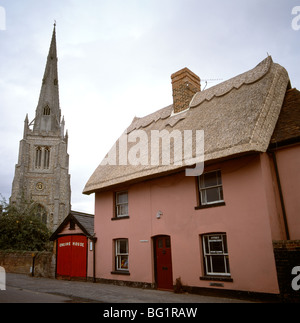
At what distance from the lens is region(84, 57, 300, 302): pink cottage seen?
31.8ft

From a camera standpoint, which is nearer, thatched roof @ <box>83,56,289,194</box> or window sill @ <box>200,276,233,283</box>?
window sill @ <box>200,276,233,283</box>

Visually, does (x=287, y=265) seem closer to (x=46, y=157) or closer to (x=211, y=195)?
(x=211, y=195)

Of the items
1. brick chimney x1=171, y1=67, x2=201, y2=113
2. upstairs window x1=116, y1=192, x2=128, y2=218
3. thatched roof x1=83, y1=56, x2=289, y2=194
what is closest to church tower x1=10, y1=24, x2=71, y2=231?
upstairs window x1=116, y1=192, x2=128, y2=218

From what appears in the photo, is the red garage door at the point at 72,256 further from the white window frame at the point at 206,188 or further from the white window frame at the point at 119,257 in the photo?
the white window frame at the point at 206,188

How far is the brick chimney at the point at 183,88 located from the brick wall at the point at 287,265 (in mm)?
9143

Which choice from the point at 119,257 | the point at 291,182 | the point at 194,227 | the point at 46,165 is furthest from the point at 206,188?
the point at 46,165

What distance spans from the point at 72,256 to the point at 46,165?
4655 centimetres

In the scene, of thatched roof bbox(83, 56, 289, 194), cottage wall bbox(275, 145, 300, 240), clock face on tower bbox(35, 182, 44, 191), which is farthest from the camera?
clock face on tower bbox(35, 182, 44, 191)

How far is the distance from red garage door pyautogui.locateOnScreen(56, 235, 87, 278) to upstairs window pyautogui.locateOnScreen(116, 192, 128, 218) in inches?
113

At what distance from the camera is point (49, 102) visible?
218 feet

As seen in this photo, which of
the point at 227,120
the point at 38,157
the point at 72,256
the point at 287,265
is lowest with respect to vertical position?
the point at 287,265

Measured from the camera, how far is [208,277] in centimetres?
1046

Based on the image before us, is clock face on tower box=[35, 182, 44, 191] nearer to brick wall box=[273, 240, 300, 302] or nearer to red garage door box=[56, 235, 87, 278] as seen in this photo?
red garage door box=[56, 235, 87, 278]
